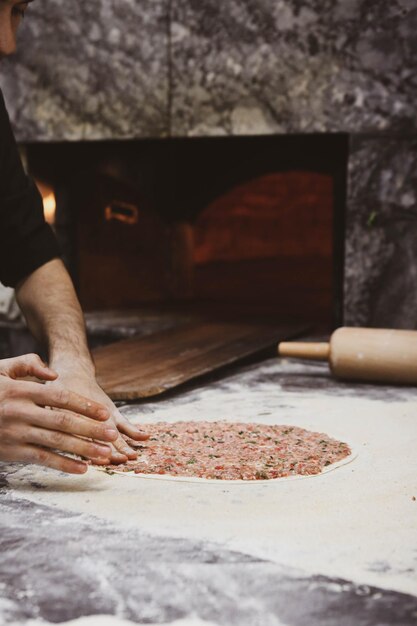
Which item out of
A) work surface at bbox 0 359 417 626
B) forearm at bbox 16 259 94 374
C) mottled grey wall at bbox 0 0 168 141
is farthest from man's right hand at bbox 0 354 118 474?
mottled grey wall at bbox 0 0 168 141

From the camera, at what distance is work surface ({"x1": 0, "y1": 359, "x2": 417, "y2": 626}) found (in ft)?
2.72

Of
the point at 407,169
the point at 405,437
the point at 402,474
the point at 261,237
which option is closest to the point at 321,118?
the point at 407,169

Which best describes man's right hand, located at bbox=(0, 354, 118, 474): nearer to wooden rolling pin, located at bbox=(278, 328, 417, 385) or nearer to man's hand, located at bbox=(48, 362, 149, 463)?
man's hand, located at bbox=(48, 362, 149, 463)

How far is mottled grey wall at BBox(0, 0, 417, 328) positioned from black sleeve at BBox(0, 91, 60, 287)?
102 centimetres

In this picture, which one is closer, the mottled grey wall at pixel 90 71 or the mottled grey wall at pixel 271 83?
the mottled grey wall at pixel 271 83

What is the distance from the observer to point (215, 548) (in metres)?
0.98

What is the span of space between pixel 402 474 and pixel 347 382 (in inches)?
35.3

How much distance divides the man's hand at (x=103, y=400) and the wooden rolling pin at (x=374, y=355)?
2.91ft

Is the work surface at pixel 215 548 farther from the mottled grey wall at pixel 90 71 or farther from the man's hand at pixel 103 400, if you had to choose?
the mottled grey wall at pixel 90 71

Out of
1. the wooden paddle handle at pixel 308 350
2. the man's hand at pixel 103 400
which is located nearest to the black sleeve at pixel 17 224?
the man's hand at pixel 103 400

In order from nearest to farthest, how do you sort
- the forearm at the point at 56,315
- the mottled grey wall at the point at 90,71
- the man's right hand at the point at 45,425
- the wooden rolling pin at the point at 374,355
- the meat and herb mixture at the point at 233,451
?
the man's right hand at the point at 45,425 → the meat and herb mixture at the point at 233,451 → the forearm at the point at 56,315 → the wooden rolling pin at the point at 374,355 → the mottled grey wall at the point at 90,71

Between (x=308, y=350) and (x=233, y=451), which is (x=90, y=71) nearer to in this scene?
(x=308, y=350)

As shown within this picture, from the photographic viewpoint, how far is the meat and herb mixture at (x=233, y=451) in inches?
50.9

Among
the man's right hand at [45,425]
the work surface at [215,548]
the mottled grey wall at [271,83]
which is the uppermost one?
the mottled grey wall at [271,83]
